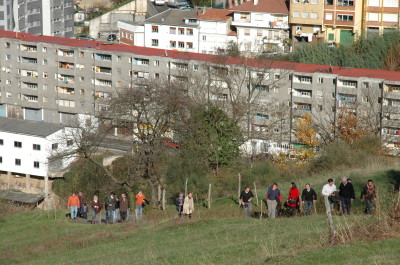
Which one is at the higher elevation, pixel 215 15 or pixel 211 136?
pixel 215 15

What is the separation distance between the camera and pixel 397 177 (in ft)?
78.2

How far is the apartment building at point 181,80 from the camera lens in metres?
50.0

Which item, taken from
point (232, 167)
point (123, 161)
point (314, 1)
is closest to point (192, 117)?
point (232, 167)

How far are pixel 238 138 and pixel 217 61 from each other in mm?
16319

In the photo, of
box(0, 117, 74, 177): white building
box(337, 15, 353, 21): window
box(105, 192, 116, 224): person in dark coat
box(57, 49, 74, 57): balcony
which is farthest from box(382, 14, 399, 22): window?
box(105, 192, 116, 224): person in dark coat

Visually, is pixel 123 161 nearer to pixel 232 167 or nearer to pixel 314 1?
pixel 232 167

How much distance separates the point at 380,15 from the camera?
67.4 m

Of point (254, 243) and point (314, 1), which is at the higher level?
point (314, 1)

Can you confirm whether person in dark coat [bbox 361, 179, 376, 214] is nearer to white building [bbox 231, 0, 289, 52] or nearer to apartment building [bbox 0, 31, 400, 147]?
apartment building [bbox 0, 31, 400, 147]

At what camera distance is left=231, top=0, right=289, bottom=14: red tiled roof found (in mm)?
69188

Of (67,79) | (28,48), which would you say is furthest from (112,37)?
(67,79)

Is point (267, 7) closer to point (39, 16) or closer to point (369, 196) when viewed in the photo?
point (39, 16)

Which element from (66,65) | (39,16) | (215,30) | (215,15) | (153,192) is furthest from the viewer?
(39,16)

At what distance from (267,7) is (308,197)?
1975 inches
